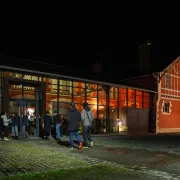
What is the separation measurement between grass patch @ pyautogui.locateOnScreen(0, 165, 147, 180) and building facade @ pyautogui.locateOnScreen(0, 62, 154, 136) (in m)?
10.0

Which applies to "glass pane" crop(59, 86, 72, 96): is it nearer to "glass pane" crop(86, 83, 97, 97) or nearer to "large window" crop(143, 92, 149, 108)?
"glass pane" crop(86, 83, 97, 97)

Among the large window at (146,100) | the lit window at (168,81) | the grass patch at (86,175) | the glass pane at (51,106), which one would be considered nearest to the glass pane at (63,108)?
the glass pane at (51,106)

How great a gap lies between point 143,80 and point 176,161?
66.4 ft

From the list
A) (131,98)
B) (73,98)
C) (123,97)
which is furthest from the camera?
(131,98)

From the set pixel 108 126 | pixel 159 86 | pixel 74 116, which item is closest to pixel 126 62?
pixel 159 86

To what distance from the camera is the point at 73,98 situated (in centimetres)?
2020

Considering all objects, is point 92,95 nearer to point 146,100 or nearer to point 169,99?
point 146,100

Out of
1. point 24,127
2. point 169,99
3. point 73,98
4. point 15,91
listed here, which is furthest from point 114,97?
point 24,127

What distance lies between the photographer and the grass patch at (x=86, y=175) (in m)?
6.00

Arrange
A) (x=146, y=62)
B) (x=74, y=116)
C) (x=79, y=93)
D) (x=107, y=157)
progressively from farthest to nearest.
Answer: (x=146, y=62) < (x=79, y=93) < (x=74, y=116) < (x=107, y=157)

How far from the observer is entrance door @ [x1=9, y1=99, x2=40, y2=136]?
17.0 m

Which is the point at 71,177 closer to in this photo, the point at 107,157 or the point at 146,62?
the point at 107,157

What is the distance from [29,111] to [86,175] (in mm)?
11978

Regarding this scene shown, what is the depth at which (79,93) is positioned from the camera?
20.6 m
